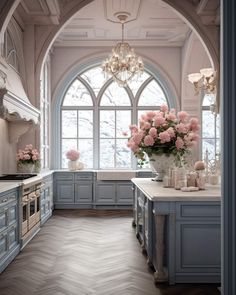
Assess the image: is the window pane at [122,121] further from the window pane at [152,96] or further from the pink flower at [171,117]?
the pink flower at [171,117]

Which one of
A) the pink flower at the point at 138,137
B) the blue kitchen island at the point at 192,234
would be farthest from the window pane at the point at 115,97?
the blue kitchen island at the point at 192,234

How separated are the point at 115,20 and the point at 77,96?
2359 millimetres

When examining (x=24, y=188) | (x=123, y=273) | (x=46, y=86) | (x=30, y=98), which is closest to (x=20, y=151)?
(x=30, y=98)

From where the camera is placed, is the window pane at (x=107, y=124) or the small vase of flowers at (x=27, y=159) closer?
the small vase of flowers at (x=27, y=159)

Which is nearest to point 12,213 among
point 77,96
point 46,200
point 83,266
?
point 83,266

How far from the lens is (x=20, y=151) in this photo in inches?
253

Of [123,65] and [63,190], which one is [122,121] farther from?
[123,65]

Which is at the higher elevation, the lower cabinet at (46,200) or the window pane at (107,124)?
the window pane at (107,124)

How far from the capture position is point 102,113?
30.1ft

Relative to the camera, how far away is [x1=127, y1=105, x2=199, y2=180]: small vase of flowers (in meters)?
4.43

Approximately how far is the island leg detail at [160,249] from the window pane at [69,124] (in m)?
5.93

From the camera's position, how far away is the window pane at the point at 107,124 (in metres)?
9.17

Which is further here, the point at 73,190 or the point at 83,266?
the point at 73,190

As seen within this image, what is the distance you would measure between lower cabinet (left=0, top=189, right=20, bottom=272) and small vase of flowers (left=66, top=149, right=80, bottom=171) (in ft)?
12.6
